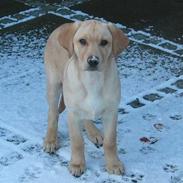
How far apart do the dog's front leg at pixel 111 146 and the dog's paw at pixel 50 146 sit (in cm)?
48

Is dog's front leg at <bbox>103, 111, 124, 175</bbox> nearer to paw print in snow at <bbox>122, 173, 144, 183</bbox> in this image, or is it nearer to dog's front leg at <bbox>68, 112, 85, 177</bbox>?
paw print in snow at <bbox>122, 173, 144, 183</bbox>

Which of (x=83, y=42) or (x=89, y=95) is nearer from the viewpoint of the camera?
(x=83, y=42)

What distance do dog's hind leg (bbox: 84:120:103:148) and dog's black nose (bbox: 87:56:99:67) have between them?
1.02 meters

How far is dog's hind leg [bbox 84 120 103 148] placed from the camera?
4862 millimetres

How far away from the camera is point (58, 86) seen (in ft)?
15.7

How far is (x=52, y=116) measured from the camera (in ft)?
16.0

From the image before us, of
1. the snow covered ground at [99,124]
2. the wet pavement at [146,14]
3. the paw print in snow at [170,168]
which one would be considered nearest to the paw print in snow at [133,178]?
the snow covered ground at [99,124]

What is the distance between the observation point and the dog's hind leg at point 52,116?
4769mm

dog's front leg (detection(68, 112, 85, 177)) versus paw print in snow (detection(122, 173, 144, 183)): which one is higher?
dog's front leg (detection(68, 112, 85, 177))

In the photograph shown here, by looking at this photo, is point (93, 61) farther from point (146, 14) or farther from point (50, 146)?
point (146, 14)

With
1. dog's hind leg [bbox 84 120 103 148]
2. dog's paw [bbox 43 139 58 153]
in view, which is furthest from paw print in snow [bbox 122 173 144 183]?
dog's paw [bbox 43 139 58 153]

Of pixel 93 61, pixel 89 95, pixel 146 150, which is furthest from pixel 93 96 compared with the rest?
pixel 146 150

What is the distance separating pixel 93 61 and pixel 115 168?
0.93 metres

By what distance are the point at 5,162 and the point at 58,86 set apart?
2.45 feet
